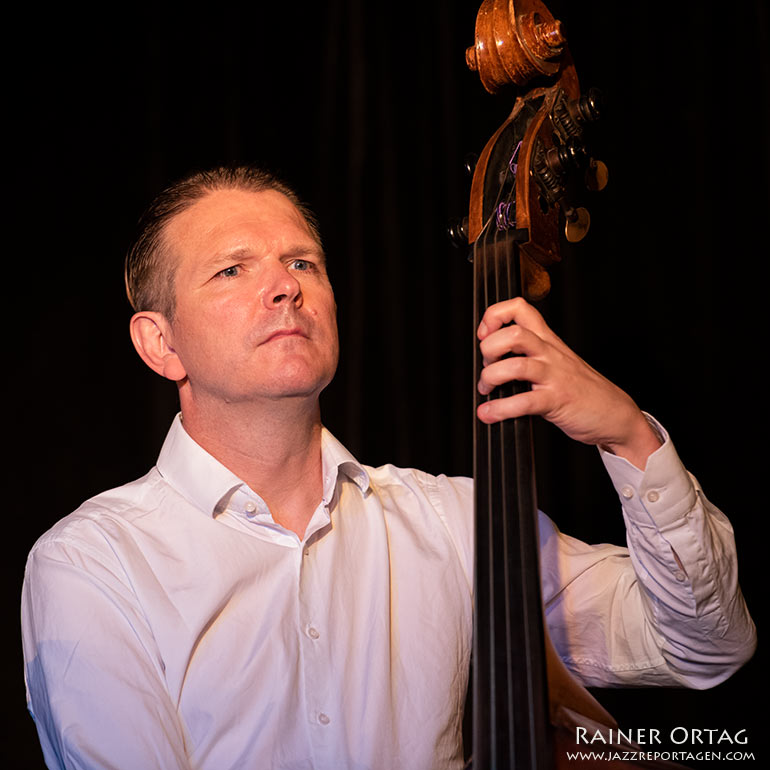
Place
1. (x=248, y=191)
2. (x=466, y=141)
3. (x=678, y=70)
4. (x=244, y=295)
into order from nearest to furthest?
(x=244, y=295)
(x=248, y=191)
(x=678, y=70)
(x=466, y=141)

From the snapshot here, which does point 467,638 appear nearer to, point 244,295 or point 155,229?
point 244,295

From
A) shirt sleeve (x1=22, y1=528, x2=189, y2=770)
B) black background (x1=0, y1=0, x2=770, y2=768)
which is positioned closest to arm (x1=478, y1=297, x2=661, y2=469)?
shirt sleeve (x1=22, y1=528, x2=189, y2=770)

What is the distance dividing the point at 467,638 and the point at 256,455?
49 centimetres

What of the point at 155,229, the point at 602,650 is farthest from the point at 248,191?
the point at 602,650

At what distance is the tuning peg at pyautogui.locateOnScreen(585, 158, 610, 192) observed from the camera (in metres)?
1.38

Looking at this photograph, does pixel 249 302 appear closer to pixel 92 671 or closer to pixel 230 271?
pixel 230 271

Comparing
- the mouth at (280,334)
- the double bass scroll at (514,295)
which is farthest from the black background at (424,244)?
the mouth at (280,334)

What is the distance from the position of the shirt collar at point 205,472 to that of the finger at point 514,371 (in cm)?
45

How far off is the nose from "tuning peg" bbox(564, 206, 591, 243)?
468 mm

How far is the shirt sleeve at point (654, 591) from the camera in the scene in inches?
47.9

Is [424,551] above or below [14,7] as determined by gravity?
below

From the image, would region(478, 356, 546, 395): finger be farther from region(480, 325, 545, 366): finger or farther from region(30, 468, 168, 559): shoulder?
region(30, 468, 168, 559): shoulder

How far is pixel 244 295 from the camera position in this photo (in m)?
Answer: 1.42

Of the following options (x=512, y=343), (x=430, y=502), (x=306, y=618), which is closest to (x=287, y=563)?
(x=306, y=618)
